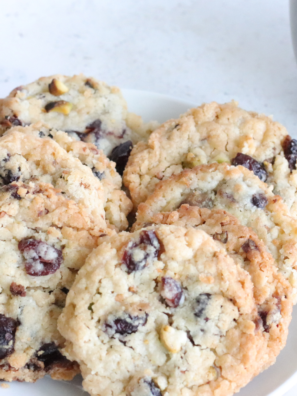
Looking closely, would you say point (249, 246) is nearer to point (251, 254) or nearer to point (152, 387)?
point (251, 254)

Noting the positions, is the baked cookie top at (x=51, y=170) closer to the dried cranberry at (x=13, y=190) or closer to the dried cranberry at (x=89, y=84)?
the dried cranberry at (x=13, y=190)

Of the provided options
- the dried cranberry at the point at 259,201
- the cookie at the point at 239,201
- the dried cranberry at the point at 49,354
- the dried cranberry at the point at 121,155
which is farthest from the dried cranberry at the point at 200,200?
the dried cranberry at the point at 49,354

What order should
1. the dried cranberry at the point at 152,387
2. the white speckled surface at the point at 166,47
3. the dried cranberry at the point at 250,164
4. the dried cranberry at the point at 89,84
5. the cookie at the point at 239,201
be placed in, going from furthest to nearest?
the white speckled surface at the point at 166,47 < the dried cranberry at the point at 89,84 < the dried cranberry at the point at 250,164 < the cookie at the point at 239,201 < the dried cranberry at the point at 152,387

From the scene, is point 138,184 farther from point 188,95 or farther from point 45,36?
point 45,36

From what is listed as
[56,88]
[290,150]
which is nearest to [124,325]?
[290,150]

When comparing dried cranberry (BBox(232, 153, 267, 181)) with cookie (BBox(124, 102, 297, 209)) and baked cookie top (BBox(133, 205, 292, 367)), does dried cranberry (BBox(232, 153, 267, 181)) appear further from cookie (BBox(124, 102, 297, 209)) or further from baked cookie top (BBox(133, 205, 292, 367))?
baked cookie top (BBox(133, 205, 292, 367))

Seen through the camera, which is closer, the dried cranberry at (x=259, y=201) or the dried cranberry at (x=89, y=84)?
the dried cranberry at (x=259, y=201)
